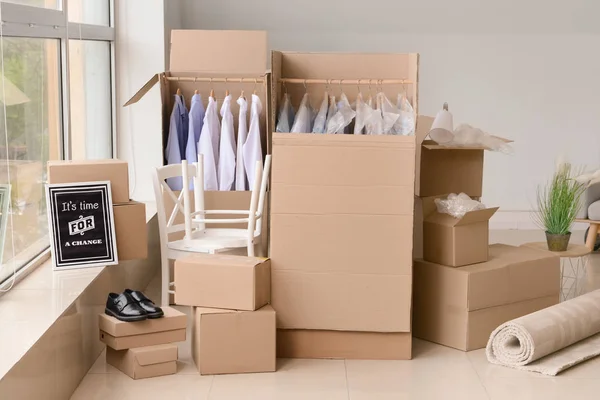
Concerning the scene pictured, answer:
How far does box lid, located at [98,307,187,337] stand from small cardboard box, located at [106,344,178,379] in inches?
3.0

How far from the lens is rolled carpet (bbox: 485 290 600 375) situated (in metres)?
3.70

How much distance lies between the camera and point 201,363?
3.61 m

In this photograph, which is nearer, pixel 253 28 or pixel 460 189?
pixel 460 189

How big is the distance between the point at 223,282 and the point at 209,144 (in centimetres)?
153

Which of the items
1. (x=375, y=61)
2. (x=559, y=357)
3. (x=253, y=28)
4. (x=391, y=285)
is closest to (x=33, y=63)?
(x=375, y=61)

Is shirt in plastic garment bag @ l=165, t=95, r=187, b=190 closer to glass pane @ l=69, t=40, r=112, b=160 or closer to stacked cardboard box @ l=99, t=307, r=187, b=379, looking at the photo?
glass pane @ l=69, t=40, r=112, b=160

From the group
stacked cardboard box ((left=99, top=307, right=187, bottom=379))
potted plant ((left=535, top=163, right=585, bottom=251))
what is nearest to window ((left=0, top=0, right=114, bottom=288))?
stacked cardboard box ((left=99, top=307, right=187, bottom=379))

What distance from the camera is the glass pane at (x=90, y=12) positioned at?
4.93 m

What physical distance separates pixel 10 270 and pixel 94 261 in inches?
16.8

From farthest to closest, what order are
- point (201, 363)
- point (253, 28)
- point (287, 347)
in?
point (253, 28)
point (287, 347)
point (201, 363)

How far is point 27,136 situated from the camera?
3.98 metres

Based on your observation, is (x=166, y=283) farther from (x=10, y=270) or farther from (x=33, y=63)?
(x=33, y=63)

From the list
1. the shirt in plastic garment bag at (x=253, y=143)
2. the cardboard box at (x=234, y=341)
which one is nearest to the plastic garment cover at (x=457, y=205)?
the cardboard box at (x=234, y=341)

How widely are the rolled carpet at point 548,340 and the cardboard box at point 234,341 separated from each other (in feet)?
3.19
